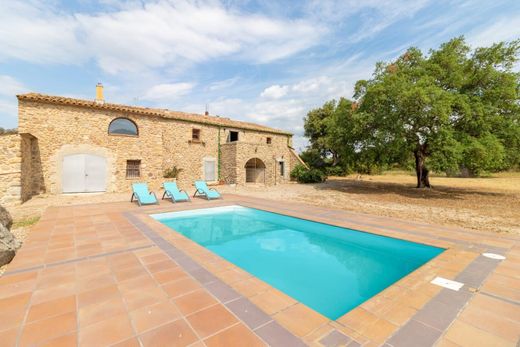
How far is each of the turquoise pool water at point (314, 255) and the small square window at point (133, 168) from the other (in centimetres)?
719

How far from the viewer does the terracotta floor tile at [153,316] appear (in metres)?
2.28

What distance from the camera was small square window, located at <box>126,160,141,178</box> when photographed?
1354cm

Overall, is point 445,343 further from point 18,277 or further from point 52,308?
point 18,277

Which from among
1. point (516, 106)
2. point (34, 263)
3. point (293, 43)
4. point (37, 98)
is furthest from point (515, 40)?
point (37, 98)

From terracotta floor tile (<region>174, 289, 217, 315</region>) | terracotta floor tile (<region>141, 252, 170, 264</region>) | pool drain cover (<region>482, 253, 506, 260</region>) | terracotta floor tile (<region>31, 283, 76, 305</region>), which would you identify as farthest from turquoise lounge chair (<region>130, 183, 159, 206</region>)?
pool drain cover (<region>482, 253, 506, 260</region>)

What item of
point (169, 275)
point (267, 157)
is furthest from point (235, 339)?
point (267, 157)

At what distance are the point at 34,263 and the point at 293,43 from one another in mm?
11898

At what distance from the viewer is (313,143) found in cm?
2494

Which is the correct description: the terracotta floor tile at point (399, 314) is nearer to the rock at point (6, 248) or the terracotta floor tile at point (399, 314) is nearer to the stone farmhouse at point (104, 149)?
the rock at point (6, 248)

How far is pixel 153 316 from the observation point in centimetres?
242

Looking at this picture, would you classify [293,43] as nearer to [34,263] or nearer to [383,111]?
[383,111]

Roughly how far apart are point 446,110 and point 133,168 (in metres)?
17.1

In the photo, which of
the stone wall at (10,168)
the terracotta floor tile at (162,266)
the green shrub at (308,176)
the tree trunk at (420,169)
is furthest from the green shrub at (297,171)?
the stone wall at (10,168)

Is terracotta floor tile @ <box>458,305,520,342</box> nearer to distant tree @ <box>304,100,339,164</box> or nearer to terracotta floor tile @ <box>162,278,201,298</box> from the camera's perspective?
terracotta floor tile @ <box>162,278,201,298</box>
